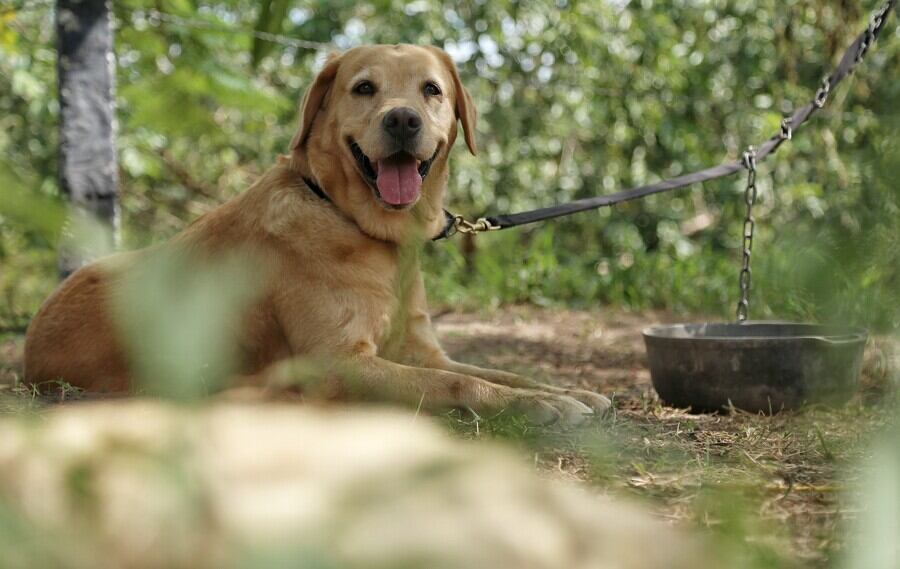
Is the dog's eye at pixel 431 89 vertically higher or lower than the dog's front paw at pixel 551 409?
higher

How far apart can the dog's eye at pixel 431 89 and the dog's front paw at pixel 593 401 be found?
47.8 inches

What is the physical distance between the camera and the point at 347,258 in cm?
323

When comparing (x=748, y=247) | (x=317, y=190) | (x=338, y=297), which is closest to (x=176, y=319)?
(x=338, y=297)

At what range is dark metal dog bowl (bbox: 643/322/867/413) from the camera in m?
3.08

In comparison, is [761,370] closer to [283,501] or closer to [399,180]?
[399,180]

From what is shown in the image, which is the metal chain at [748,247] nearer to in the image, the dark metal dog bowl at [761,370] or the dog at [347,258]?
the dark metal dog bowl at [761,370]

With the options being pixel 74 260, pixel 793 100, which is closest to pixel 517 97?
pixel 793 100

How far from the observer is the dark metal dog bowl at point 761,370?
10.1 ft

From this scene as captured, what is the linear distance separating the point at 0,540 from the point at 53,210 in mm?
294

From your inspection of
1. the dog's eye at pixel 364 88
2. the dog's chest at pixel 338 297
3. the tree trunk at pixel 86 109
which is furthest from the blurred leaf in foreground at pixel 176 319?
the tree trunk at pixel 86 109

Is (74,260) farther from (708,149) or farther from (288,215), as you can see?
(708,149)

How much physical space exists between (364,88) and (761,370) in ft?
5.59

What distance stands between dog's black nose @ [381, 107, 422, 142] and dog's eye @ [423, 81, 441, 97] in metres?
0.24

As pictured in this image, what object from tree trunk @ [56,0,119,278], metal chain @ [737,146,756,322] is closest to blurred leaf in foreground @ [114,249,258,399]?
metal chain @ [737,146,756,322]
